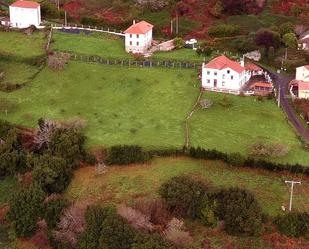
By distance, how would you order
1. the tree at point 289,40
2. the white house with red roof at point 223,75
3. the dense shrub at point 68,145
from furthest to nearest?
the tree at point 289,40 → the white house with red roof at point 223,75 → the dense shrub at point 68,145

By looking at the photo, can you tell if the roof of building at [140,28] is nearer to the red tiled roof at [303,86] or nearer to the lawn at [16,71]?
the lawn at [16,71]

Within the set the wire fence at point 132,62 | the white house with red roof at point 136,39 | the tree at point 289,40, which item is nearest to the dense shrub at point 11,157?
Result: the wire fence at point 132,62

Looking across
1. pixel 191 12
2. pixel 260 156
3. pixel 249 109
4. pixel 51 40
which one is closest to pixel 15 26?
pixel 51 40

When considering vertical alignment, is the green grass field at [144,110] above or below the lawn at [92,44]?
below

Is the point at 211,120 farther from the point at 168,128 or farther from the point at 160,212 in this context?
the point at 160,212

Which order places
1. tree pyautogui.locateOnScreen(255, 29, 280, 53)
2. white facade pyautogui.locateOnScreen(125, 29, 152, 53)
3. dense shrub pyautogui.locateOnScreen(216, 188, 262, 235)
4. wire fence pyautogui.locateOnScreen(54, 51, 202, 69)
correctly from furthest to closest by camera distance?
1. white facade pyautogui.locateOnScreen(125, 29, 152, 53)
2. tree pyautogui.locateOnScreen(255, 29, 280, 53)
3. wire fence pyautogui.locateOnScreen(54, 51, 202, 69)
4. dense shrub pyautogui.locateOnScreen(216, 188, 262, 235)

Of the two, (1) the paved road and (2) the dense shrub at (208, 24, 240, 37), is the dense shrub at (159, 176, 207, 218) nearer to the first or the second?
(1) the paved road

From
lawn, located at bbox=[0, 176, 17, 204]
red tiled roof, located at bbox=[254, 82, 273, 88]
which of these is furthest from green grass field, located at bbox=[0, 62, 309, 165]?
lawn, located at bbox=[0, 176, 17, 204]

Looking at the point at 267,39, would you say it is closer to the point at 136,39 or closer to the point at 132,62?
the point at 136,39
